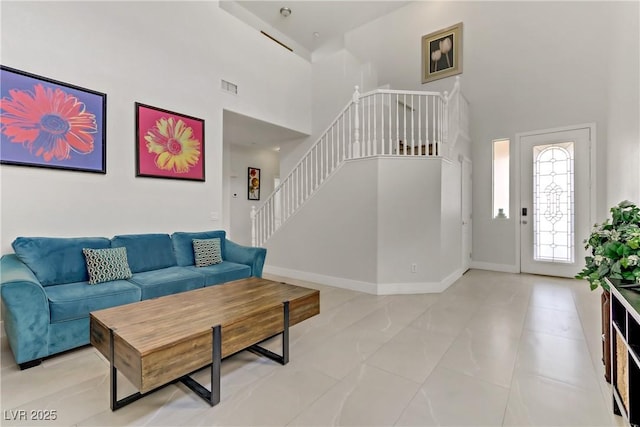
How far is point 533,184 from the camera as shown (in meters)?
5.13

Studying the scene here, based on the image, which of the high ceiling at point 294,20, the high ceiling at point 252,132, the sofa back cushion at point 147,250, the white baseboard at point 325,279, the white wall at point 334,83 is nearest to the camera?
the sofa back cushion at point 147,250

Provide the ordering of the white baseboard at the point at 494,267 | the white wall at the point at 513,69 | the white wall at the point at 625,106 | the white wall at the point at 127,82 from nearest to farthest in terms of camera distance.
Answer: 1. the white wall at the point at 625,106
2. the white wall at the point at 127,82
3. the white wall at the point at 513,69
4. the white baseboard at the point at 494,267

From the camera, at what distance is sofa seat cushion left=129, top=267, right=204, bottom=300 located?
2836 mm

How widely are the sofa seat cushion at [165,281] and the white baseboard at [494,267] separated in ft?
16.2

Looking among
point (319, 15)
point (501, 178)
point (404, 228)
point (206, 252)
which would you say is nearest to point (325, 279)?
point (404, 228)

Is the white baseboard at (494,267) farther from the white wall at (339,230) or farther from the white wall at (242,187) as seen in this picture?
the white wall at (242,187)

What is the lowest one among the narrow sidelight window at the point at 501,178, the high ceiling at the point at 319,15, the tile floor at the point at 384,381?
the tile floor at the point at 384,381

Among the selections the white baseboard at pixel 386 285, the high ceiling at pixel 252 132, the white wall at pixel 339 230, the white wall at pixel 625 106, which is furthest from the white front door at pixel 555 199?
the high ceiling at pixel 252 132

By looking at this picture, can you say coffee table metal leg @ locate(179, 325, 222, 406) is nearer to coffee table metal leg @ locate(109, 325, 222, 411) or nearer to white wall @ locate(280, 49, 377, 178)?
coffee table metal leg @ locate(109, 325, 222, 411)

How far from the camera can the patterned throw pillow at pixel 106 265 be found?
9.09 feet

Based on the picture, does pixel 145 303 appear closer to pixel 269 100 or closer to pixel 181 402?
pixel 181 402

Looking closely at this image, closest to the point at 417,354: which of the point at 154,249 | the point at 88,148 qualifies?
the point at 154,249

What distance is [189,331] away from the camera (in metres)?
1.64

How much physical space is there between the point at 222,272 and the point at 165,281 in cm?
64
